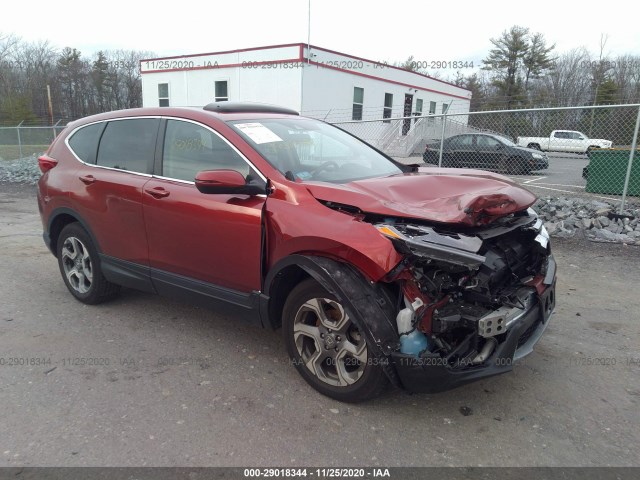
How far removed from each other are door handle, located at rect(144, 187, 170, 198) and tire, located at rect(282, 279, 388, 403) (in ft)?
4.44

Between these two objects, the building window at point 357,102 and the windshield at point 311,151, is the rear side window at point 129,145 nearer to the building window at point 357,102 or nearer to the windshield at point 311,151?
the windshield at point 311,151

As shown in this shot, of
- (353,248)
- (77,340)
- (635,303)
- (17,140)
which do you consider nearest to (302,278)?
(353,248)

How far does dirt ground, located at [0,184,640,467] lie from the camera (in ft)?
8.18

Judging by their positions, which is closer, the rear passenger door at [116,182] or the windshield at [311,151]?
the windshield at [311,151]

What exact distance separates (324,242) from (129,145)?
2.28 m

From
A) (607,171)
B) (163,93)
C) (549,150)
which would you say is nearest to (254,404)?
(549,150)

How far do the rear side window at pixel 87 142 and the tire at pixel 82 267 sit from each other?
2.19 ft

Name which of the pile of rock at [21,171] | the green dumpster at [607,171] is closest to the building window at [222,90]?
the pile of rock at [21,171]

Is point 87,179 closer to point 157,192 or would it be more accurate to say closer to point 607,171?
point 157,192

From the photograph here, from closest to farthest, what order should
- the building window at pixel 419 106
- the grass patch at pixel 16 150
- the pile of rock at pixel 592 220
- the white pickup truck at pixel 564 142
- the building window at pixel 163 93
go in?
the pile of rock at pixel 592 220, the white pickup truck at pixel 564 142, the grass patch at pixel 16 150, the building window at pixel 163 93, the building window at pixel 419 106

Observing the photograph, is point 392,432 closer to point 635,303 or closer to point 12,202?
point 635,303

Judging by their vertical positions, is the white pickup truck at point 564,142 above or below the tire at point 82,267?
above

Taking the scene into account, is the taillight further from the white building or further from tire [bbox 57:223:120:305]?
the white building

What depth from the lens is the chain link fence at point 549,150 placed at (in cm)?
834
